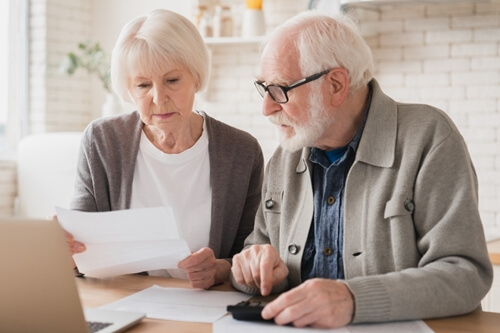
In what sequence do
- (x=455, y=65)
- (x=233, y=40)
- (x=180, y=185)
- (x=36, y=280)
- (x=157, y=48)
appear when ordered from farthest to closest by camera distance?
(x=233, y=40) < (x=455, y=65) < (x=180, y=185) < (x=157, y=48) < (x=36, y=280)

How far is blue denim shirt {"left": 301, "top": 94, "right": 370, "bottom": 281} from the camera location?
Result: 191 centimetres

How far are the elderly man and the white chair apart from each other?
2.66 m

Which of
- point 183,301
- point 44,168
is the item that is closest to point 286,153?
point 183,301

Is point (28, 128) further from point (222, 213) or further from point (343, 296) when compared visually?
point (343, 296)

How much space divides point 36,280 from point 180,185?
1.19 metres

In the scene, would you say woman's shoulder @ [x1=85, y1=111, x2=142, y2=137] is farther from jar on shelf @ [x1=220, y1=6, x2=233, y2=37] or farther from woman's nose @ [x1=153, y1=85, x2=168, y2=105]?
jar on shelf @ [x1=220, y1=6, x2=233, y2=37]

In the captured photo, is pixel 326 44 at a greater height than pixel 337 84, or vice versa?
pixel 326 44

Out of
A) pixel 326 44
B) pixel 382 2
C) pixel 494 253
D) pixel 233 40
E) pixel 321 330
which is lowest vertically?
pixel 494 253

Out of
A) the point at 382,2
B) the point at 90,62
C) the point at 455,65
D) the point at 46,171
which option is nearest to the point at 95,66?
the point at 90,62

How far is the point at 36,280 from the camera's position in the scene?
1254 mm

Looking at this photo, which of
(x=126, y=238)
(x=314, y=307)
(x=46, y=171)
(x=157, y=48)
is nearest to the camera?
(x=314, y=307)

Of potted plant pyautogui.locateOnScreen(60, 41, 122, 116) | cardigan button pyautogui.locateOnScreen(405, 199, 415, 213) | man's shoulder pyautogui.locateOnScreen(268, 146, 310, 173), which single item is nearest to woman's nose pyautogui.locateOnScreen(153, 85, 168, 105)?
man's shoulder pyautogui.locateOnScreen(268, 146, 310, 173)

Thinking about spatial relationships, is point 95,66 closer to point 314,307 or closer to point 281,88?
point 281,88

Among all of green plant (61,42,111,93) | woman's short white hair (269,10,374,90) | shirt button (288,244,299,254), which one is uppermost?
green plant (61,42,111,93)
